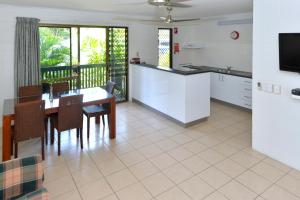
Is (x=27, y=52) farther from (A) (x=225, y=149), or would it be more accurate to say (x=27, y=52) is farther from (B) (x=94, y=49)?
(A) (x=225, y=149)

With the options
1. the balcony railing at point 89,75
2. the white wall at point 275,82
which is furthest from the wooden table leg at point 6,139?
the white wall at point 275,82

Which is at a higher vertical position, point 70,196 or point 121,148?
point 121,148

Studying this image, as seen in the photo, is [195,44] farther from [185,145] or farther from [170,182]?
[170,182]

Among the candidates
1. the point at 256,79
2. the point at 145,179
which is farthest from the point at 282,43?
the point at 145,179

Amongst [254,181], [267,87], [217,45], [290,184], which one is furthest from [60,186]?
[217,45]

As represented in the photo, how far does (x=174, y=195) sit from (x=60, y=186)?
1.33 metres

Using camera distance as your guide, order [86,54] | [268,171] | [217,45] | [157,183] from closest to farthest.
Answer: [157,183], [268,171], [86,54], [217,45]

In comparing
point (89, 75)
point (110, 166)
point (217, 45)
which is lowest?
point (110, 166)

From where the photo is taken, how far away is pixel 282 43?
113 inches

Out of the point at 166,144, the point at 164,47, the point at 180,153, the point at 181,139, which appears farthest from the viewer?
the point at 164,47

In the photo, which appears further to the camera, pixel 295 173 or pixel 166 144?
pixel 166 144

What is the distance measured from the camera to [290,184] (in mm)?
2709

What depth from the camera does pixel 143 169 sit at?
120 inches

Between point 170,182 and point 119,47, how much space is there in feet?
13.3
